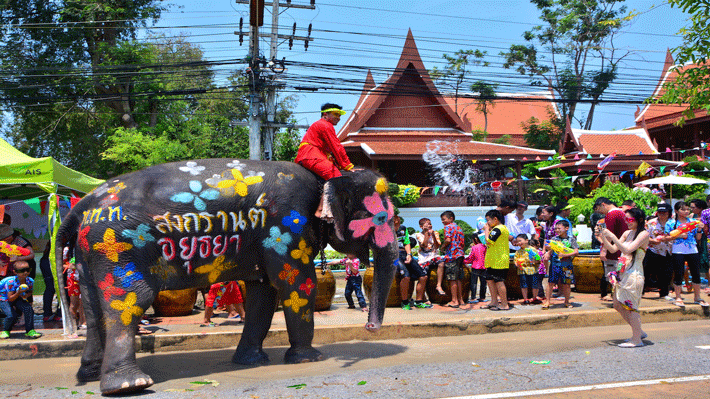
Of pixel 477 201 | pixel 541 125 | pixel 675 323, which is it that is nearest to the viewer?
pixel 675 323

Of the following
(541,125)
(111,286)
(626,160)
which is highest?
(541,125)

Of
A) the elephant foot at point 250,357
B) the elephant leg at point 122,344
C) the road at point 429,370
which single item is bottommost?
the road at point 429,370

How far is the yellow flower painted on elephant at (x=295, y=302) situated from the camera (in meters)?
5.77

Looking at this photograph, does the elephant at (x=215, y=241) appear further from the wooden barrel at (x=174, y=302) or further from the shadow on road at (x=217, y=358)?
the wooden barrel at (x=174, y=302)

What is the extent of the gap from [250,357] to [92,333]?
59.7 inches

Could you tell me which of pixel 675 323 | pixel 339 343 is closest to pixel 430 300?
pixel 339 343

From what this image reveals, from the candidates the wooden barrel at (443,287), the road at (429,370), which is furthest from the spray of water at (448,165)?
the road at (429,370)

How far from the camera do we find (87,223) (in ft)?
17.0

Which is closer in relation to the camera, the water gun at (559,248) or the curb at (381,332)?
the curb at (381,332)

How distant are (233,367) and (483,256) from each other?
4278 mm

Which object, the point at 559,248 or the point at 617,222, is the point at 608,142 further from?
the point at 617,222

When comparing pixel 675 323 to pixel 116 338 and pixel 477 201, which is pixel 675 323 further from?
pixel 477 201

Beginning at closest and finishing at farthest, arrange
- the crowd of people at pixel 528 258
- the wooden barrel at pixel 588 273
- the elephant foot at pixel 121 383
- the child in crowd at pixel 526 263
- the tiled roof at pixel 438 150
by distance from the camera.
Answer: the elephant foot at pixel 121 383, the crowd of people at pixel 528 258, the child in crowd at pixel 526 263, the wooden barrel at pixel 588 273, the tiled roof at pixel 438 150

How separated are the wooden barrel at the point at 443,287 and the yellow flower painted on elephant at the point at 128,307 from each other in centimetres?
512
